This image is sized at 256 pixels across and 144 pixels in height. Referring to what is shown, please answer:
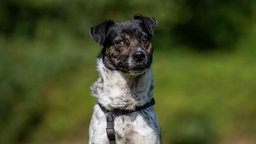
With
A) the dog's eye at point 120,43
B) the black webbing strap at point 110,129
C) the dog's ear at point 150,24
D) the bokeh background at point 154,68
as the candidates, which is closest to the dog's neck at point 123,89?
the black webbing strap at point 110,129

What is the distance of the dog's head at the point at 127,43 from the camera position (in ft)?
29.5

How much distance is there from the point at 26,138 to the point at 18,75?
3.69 ft

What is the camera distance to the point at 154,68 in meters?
18.5

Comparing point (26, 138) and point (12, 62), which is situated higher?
point (12, 62)

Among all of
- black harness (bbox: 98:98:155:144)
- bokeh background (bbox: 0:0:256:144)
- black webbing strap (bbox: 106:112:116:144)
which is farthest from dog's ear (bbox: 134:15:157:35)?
bokeh background (bbox: 0:0:256:144)

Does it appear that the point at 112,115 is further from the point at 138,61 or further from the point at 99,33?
the point at 99,33

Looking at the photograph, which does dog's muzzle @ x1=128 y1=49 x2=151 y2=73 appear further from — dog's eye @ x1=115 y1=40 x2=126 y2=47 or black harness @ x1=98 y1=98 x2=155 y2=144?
black harness @ x1=98 y1=98 x2=155 y2=144

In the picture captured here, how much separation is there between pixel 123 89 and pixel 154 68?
9.28 meters

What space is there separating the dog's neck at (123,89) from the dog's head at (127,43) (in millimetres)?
94

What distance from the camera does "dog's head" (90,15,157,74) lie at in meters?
8.98

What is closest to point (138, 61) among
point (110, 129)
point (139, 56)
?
point (139, 56)

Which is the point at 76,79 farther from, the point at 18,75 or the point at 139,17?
the point at 139,17

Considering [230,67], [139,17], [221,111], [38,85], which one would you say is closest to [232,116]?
[221,111]

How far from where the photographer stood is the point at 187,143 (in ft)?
53.2
